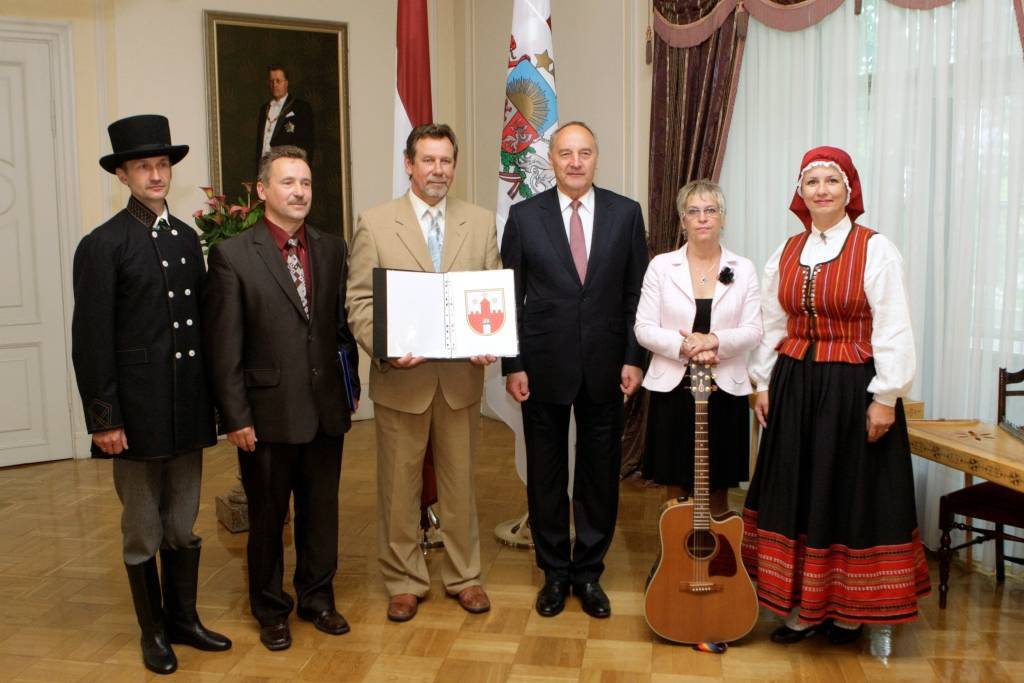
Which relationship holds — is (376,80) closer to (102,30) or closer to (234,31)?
(234,31)

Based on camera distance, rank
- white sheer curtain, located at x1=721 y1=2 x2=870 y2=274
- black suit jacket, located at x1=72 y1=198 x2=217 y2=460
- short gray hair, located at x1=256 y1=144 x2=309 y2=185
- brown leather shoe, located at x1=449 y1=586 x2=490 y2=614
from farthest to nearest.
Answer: white sheer curtain, located at x1=721 y1=2 x2=870 y2=274, brown leather shoe, located at x1=449 y1=586 x2=490 y2=614, short gray hair, located at x1=256 y1=144 x2=309 y2=185, black suit jacket, located at x1=72 y1=198 x2=217 y2=460

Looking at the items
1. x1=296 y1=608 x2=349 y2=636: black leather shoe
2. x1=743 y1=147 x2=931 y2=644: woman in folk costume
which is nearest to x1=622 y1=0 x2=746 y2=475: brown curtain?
x1=743 y1=147 x2=931 y2=644: woman in folk costume

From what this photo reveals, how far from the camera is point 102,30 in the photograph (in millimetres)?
5777

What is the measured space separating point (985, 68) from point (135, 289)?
313cm

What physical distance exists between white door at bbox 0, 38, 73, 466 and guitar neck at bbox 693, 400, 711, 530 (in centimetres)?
A: 434

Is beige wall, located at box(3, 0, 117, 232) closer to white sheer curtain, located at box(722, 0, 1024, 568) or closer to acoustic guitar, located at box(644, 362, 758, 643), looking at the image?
white sheer curtain, located at box(722, 0, 1024, 568)

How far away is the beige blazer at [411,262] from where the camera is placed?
314cm

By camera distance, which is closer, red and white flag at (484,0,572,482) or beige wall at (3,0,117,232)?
red and white flag at (484,0,572,482)

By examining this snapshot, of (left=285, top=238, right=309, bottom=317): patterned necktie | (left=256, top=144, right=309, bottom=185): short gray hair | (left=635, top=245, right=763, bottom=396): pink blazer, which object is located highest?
(left=256, top=144, right=309, bottom=185): short gray hair

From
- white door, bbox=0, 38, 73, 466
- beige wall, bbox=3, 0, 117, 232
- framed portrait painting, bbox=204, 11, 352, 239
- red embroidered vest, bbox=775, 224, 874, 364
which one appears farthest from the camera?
framed portrait painting, bbox=204, 11, 352, 239

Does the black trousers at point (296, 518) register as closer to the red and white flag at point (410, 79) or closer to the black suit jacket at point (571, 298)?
the black suit jacket at point (571, 298)

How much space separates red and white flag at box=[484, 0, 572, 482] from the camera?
13.2ft

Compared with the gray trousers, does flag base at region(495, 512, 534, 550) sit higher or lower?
lower

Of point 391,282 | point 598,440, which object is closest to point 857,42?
point 598,440
